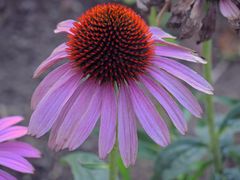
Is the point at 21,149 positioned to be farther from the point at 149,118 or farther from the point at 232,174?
the point at 232,174

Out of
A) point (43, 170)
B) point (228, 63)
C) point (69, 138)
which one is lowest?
point (43, 170)

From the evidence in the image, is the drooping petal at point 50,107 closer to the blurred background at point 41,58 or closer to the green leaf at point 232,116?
the green leaf at point 232,116

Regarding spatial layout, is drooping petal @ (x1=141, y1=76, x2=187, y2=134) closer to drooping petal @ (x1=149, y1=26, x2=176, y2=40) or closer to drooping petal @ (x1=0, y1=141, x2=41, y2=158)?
drooping petal @ (x1=149, y1=26, x2=176, y2=40)

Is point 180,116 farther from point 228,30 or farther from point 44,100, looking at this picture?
point 228,30

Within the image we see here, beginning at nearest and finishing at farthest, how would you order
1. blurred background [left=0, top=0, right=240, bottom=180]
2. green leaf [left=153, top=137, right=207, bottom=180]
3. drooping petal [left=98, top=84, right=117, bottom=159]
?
drooping petal [left=98, top=84, right=117, bottom=159] < green leaf [left=153, top=137, right=207, bottom=180] < blurred background [left=0, top=0, right=240, bottom=180]

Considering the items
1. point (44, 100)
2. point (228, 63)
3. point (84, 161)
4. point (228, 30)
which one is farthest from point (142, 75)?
point (228, 30)

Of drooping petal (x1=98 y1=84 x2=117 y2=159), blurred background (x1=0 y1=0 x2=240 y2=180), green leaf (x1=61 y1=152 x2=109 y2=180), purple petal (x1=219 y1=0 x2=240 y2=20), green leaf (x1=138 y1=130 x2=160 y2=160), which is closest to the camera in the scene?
drooping petal (x1=98 y1=84 x2=117 y2=159)

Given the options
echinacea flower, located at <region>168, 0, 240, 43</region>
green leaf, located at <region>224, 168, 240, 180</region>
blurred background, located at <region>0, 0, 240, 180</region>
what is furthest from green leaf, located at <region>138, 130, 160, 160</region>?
echinacea flower, located at <region>168, 0, 240, 43</region>
